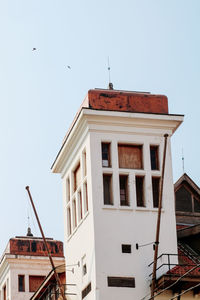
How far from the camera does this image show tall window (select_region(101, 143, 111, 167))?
2015 inches

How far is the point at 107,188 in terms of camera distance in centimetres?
5100

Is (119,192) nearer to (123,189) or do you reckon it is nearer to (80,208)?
(123,189)

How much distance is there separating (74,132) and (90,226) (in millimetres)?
5350

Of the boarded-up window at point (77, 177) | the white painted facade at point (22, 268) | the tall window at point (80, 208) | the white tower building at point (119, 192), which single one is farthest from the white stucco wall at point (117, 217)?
the white painted facade at point (22, 268)

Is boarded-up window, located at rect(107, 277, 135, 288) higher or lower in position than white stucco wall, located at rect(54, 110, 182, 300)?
lower

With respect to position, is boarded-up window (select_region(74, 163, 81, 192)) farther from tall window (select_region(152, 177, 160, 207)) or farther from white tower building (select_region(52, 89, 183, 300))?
tall window (select_region(152, 177, 160, 207))

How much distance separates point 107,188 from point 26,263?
21.4 m

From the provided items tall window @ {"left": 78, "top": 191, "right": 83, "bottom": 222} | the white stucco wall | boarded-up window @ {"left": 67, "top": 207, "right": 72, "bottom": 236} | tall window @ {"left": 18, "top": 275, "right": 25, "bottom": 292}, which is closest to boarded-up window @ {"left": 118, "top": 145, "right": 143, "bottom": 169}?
the white stucco wall

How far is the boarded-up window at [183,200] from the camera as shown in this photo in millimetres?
55406

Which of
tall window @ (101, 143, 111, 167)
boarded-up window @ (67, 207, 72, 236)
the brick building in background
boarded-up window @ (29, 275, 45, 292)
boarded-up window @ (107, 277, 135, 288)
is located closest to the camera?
boarded-up window @ (107, 277, 135, 288)

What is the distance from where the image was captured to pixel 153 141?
51.8 metres

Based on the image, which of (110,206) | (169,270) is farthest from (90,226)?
(169,270)

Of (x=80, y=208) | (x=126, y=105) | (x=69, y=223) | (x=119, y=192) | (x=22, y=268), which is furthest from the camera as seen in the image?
(x=22, y=268)

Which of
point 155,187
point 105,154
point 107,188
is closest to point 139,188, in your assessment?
point 155,187
